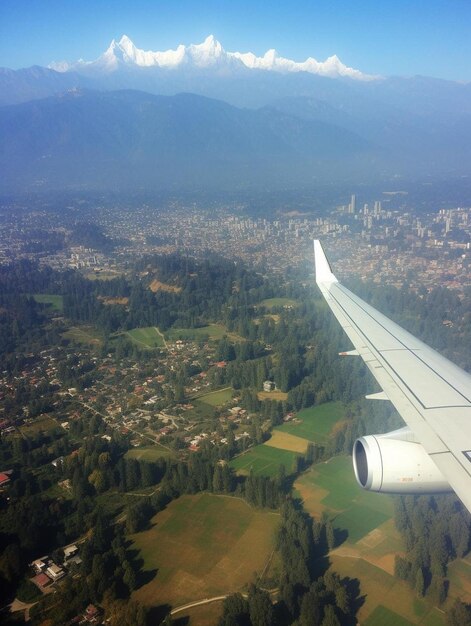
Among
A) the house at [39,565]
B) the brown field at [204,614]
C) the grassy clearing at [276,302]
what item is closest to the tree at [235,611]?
the brown field at [204,614]

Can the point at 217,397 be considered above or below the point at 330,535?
below

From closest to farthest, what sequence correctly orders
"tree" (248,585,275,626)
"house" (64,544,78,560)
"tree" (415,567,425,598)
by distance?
"tree" (248,585,275,626) → "tree" (415,567,425,598) → "house" (64,544,78,560)

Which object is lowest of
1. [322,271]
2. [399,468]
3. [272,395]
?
[272,395]

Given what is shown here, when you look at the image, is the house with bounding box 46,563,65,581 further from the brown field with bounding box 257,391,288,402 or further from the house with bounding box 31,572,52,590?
the brown field with bounding box 257,391,288,402

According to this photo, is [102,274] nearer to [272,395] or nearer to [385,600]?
[272,395]

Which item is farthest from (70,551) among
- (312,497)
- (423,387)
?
(423,387)

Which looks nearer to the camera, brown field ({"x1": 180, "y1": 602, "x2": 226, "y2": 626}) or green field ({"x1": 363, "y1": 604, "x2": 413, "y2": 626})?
green field ({"x1": 363, "y1": 604, "x2": 413, "y2": 626})

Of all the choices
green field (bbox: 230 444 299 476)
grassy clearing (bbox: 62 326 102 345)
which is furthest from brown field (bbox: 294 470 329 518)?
grassy clearing (bbox: 62 326 102 345)

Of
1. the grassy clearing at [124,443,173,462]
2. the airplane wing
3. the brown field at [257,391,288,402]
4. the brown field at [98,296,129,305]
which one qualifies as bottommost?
the grassy clearing at [124,443,173,462]
